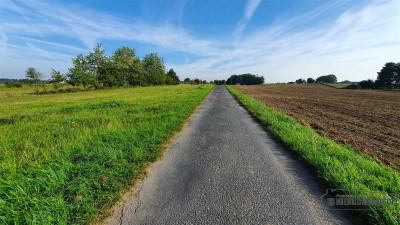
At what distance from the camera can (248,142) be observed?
428cm

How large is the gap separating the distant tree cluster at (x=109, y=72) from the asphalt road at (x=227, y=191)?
4005cm

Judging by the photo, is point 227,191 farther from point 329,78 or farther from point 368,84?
point 329,78

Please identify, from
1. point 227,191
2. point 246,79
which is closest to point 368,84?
point 246,79

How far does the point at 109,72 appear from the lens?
127 feet

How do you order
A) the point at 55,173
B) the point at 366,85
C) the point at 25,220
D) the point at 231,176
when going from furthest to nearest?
the point at 366,85 < the point at 231,176 < the point at 55,173 < the point at 25,220

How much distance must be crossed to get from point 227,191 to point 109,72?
4668 cm

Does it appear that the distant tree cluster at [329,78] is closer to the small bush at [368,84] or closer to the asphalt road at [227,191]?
the small bush at [368,84]

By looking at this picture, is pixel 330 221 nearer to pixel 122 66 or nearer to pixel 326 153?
pixel 326 153

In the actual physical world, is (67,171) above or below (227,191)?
above

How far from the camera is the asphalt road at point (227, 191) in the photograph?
1841 mm

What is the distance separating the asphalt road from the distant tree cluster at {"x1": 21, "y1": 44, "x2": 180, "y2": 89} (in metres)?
40.1

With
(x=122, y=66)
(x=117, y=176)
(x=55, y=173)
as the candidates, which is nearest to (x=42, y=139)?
(x=55, y=173)

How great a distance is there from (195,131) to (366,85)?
82.7 meters

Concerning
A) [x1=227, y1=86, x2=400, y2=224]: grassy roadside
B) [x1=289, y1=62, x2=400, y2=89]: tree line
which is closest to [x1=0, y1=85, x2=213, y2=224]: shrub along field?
[x1=227, y1=86, x2=400, y2=224]: grassy roadside
